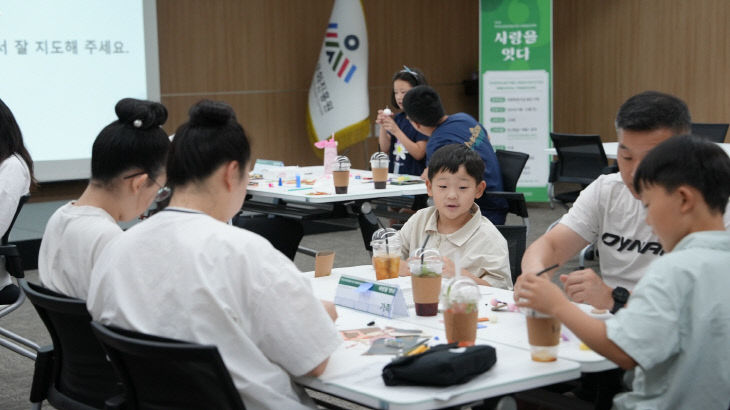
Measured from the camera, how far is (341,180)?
15.9ft

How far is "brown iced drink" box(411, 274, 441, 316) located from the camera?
229 centimetres

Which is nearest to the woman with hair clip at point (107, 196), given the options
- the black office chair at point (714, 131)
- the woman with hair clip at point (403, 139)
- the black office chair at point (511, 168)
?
the black office chair at point (511, 168)

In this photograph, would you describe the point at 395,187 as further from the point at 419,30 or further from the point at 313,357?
the point at 419,30

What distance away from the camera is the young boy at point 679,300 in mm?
1658

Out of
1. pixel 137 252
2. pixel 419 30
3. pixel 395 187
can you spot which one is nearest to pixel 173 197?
pixel 137 252

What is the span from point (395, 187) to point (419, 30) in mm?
5474

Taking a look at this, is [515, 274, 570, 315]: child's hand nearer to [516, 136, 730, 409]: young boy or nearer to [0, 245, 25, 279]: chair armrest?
[516, 136, 730, 409]: young boy

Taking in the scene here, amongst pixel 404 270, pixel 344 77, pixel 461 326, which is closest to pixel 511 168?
pixel 404 270

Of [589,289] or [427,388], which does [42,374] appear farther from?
[589,289]

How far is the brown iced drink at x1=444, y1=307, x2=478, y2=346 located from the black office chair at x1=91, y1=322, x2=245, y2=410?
1.71ft

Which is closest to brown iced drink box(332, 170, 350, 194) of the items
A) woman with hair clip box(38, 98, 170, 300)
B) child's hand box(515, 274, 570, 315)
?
woman with hair clip box(38, 98, 170, 300)

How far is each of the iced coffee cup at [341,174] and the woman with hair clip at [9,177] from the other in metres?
1.69

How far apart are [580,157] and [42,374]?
199 inches

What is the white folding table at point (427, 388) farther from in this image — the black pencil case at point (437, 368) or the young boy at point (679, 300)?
the young boy at point (679, 300)
